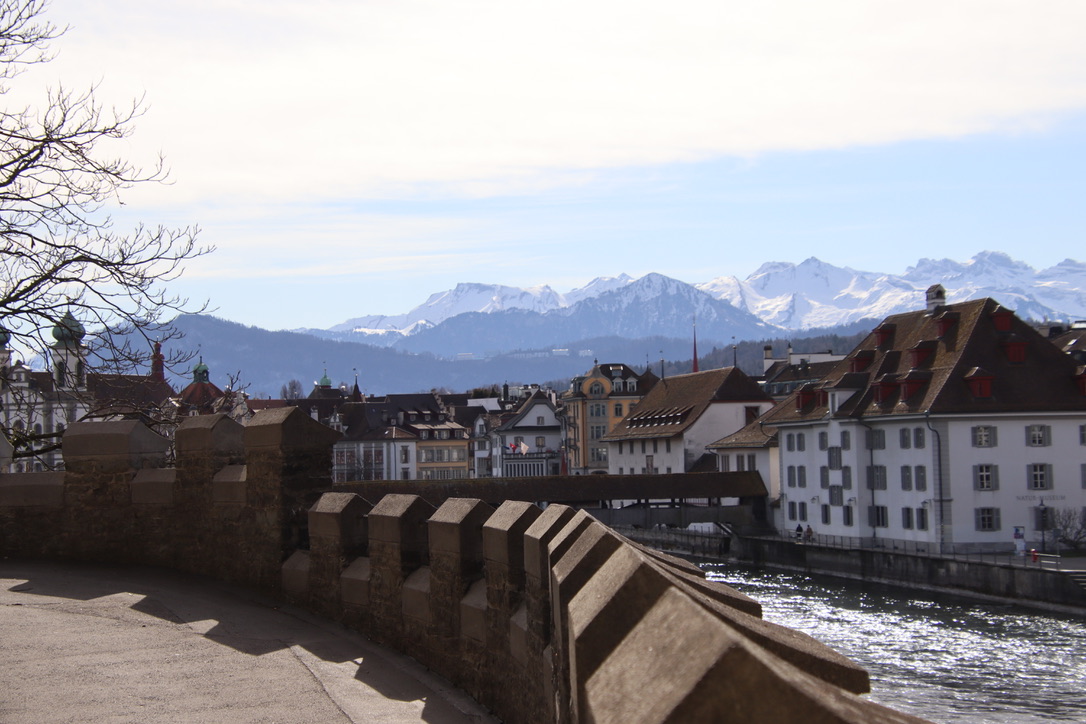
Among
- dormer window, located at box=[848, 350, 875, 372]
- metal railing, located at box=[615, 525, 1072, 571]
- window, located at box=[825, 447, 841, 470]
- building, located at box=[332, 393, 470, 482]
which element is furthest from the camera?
building, located at box=[332, 393, 470, 482]

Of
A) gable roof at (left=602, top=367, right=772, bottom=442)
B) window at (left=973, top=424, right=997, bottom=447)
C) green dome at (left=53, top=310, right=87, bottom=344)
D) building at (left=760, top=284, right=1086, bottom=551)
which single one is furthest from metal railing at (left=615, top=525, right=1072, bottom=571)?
green dome at (left=53, top=310, right=87, bottom=344)

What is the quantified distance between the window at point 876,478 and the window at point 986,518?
17.4ft

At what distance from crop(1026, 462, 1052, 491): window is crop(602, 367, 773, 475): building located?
33071mm

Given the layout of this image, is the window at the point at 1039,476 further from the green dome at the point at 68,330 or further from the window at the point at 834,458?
the green dome at the point at 68,330

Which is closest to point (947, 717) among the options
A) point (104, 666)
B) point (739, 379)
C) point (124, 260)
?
point (124, 260)

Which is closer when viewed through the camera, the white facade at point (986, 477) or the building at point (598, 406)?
the white facade at point (986, 477)

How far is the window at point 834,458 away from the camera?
6000 centimetres

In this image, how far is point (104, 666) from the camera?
921 cm

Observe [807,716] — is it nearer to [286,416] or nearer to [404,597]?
[404,597]

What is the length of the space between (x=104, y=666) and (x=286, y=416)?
358cm

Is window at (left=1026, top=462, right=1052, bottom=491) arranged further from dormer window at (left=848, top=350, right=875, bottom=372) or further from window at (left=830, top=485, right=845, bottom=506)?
dormer window at (left=848, top=350, right=875, bottom=372)

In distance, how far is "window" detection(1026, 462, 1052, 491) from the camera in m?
52.5

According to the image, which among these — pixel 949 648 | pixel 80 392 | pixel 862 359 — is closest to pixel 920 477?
pixel 862 359

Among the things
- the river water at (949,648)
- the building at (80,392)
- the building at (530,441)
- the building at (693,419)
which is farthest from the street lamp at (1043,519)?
the building at (530,441)
